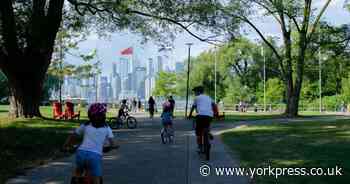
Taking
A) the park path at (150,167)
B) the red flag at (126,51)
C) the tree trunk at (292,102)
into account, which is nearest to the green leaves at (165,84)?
the red flag at (126,51)

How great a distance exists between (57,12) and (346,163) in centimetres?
1902

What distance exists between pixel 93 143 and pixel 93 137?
0.08 m

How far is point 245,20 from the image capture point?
40500mm

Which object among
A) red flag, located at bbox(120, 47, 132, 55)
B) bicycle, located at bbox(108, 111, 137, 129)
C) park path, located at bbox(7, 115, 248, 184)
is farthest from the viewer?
red flag, located at bbox(120, 47, 132, 55)

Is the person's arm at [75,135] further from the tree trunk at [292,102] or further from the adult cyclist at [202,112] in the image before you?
the tree trunk at [292,102]

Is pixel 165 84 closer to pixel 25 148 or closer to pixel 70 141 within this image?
pixel 25 148

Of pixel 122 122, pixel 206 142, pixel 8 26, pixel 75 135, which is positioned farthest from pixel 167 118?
pixel 75 135

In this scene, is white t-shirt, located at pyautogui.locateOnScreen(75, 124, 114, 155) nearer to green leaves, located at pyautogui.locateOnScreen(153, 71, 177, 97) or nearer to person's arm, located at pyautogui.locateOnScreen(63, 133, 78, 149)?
person's arm, located at pyautogui.locateOnScreen(63, 133, 78, 149)

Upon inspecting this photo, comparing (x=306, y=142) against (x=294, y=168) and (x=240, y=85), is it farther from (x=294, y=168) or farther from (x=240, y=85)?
(x=240, y=85)

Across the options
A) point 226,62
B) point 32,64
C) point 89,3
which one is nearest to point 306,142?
point 32,64

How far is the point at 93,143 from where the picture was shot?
6.82 metres

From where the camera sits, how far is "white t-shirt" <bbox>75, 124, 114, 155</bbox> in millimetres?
6802

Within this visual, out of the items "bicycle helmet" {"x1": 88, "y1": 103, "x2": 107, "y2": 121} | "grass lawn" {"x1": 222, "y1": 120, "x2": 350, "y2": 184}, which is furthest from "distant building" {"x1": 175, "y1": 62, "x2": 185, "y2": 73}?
"bicycle helmet" {"x1": 88, "y1": 103, "x2": 107, "y2": 121}

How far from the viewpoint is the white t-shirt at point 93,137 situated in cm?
680
